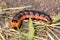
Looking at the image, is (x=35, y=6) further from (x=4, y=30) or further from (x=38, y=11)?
(x=4, y=30)

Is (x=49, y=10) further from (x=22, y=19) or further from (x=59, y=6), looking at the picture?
(x=22, y=19)

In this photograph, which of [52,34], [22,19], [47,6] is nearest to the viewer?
[52,34]

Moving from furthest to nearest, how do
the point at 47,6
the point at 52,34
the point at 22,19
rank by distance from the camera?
1. the point at 47,6
2. the point at 22,19
3. the point at 52,34

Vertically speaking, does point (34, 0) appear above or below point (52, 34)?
above

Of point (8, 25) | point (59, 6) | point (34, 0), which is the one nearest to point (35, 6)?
point (34, 0)

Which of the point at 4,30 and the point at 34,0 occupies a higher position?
the point at 34,0

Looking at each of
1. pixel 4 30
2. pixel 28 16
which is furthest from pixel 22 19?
pixel 4 30

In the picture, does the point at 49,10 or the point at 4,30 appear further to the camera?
the point at 49,10

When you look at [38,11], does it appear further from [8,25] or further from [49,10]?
[8,25]

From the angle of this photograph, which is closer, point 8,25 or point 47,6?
point 8,25
